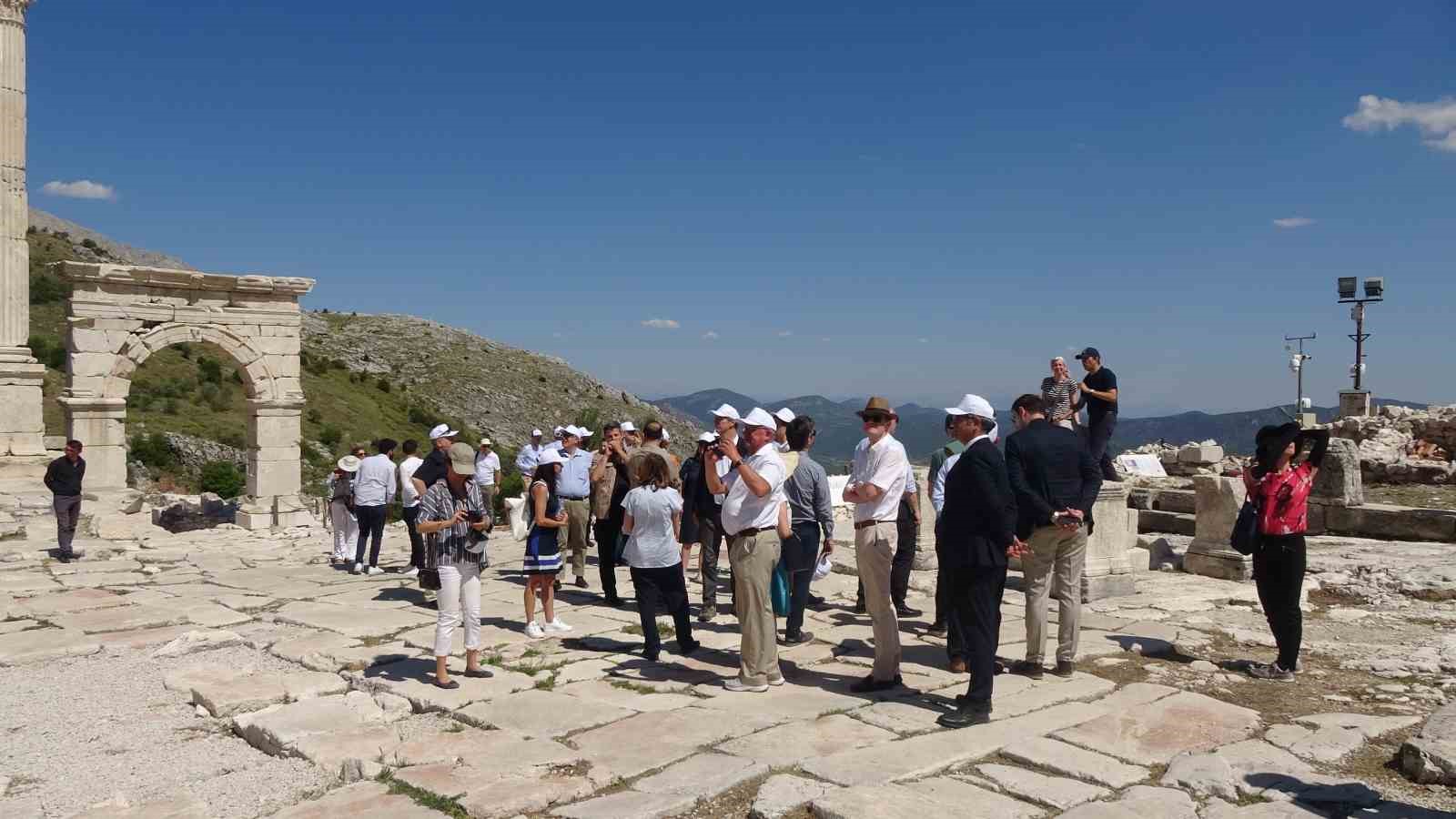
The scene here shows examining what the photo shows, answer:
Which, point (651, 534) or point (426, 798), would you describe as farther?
point (651, 534)

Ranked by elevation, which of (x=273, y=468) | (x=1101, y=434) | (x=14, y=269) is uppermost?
(x=14, y=269)

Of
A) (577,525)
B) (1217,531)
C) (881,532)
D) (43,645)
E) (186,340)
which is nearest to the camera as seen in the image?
(881,532)

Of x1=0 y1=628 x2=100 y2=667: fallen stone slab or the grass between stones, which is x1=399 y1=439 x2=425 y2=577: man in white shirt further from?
the grass between stones

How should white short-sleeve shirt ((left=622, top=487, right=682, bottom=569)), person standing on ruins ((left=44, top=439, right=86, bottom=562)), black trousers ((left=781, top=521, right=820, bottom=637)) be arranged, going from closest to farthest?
white short-sleeve shirt ((left=622, top=487, right=682, bottom=569)) → black trousers ((left=781, top=521, right=820, bottom=637)) → person standing on ruins ((left=44, top=439, right=86, bottom=562))

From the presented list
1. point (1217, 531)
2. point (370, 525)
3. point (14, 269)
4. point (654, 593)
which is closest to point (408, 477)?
point (370, 525)

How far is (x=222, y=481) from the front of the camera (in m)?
22.2

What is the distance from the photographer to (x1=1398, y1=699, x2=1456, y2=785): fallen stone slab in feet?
15.0

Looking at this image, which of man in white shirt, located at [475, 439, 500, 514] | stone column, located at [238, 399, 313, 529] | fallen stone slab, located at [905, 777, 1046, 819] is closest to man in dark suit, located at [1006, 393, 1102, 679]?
fallen stone slab, located at [905, 777, 1046, 819]

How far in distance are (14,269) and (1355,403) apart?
31607 millimetres

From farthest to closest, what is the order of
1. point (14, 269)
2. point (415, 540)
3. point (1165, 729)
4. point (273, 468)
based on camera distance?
point (14, 269)
point (273, 468)
point (415, 540)
point (1165, 729)

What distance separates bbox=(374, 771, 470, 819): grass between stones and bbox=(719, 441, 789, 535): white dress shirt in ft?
7.88

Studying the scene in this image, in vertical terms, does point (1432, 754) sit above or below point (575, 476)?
below

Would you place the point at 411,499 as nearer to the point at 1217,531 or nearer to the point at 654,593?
the point at 654,593

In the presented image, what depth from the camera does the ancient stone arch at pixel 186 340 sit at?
15258 millimetres
